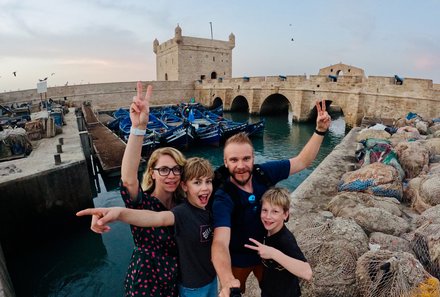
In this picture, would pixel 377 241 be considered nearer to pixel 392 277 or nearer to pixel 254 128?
pixel 392 277

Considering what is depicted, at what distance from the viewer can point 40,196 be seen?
613cm

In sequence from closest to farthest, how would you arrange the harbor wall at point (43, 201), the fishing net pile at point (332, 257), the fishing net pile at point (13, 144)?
1. the fishing net pile at point (332, 257)
2. the harbor wall at point (43, 201)
3. the fishing net pile at point (13, 144)

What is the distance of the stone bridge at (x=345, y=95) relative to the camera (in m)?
14.7

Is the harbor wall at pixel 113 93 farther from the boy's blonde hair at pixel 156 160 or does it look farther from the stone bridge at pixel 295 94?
the boy's blonde hair at pixel 156 160

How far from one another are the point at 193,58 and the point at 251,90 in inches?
600

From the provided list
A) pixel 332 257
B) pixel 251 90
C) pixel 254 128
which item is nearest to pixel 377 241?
pixel 332 257

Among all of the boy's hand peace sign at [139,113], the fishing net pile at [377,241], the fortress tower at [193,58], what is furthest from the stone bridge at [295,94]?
the boy's hand peace sign at [139,113]

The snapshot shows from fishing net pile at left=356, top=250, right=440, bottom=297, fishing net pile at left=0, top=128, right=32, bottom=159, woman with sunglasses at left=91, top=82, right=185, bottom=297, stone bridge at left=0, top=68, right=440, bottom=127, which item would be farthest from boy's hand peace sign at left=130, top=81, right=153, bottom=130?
stone bridge at left=0, top=68, right=440, bottom=127

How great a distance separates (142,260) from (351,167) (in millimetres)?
6639

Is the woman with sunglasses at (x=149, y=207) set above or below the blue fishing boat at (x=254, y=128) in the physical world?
above

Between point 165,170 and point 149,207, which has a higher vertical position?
point 165,170

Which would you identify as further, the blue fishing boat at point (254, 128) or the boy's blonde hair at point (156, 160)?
the blue fishing boat at point (254, 128)

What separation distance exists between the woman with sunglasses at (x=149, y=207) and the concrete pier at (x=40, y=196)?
5.45 meters

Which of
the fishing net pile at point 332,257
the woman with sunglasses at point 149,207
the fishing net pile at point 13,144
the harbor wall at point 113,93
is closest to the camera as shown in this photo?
the woman with sunglasses at point 149,207
